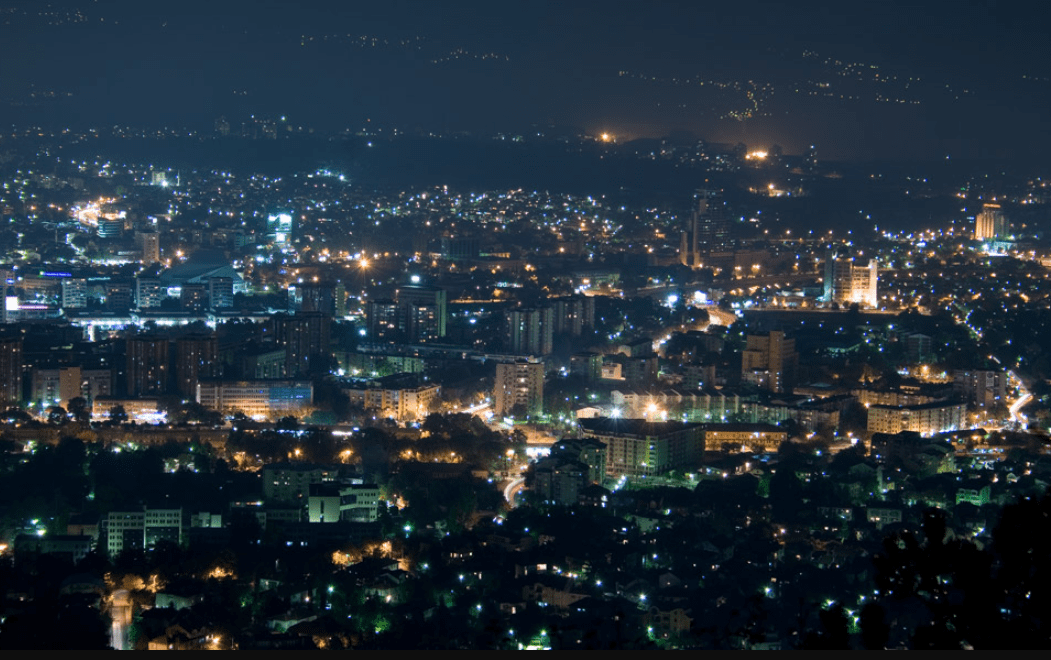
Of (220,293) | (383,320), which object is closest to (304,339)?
(383,320)

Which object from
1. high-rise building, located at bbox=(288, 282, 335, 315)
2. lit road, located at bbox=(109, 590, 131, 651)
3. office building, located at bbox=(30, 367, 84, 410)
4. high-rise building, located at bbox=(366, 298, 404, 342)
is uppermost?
high-rise building, located at bbox=(288, 282, 335, 315)

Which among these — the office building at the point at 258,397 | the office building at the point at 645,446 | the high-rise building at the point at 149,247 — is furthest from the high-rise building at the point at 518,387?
the high-rise building at the point at 149,247

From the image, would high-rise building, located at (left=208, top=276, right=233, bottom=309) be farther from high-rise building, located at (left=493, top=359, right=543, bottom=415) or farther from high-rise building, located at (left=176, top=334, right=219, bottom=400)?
high-rise building, located at (left=493, top=359, right=543, bottom=415)

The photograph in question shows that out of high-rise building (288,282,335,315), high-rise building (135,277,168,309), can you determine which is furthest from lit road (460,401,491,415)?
high-rise building (135,277,168,309)

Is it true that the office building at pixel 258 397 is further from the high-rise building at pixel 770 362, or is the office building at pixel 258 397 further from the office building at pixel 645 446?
the high-rise building at pixel 770 362

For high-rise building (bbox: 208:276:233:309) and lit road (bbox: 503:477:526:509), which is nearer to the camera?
lit road (bbox: 503:477:526:509)

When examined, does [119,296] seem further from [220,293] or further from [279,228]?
[279,228]
